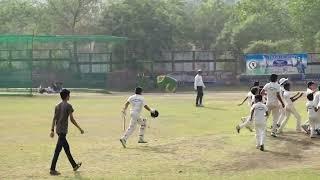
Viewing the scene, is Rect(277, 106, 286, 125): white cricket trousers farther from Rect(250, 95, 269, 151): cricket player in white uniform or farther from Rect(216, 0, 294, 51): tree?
Rect(216, 0, 294, 51): tree

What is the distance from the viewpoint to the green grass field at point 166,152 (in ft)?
40.5

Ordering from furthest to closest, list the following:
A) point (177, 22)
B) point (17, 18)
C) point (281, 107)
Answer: point (17, 18), point (177, 22), point (281, 107)

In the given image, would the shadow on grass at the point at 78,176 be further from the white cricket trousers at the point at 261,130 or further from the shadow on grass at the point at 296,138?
the shadow on grass at the point at 296,138

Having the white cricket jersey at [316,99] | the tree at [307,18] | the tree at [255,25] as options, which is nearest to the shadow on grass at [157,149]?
the white cricket jersey at [316,99]

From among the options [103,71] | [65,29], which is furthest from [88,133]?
[65,29]

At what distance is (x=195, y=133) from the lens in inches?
730

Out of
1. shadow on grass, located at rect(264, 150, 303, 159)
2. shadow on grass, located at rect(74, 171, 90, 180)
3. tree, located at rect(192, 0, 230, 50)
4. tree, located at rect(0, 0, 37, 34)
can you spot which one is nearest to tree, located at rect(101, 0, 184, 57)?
tree, located at rect(192, 0, 230, 50)

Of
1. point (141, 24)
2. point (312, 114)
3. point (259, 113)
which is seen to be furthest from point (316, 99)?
point (141, 24)

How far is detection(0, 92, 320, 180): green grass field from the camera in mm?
12344

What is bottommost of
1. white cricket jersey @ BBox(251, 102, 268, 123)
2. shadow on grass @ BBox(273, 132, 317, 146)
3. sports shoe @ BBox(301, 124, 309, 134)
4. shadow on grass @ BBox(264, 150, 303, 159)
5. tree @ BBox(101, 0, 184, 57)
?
shadow on grass @ BBox(264, 150, 303, 159)

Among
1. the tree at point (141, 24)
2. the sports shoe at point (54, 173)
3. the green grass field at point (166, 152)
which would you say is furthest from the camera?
the tree at point (141, 24)

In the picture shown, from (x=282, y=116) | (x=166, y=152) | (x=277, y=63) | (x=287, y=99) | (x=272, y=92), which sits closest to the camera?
(x=166, y=152)

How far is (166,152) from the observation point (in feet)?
48.7

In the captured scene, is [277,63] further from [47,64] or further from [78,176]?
[78,176]
